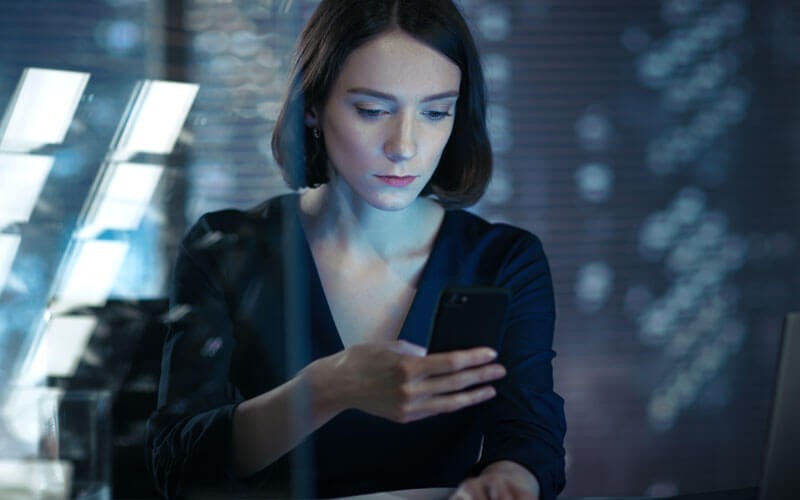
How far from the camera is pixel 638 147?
363 cm

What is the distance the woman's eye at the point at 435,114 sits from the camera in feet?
4.37

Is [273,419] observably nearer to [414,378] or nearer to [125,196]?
[414,378]

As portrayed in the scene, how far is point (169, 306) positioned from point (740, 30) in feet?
10.4

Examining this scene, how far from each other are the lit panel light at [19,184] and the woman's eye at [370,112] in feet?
1.47

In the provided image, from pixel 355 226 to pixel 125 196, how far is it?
0.49m

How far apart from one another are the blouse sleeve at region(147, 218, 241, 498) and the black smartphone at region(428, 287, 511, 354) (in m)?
0.33

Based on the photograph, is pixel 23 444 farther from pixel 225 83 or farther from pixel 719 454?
pixel 719 454

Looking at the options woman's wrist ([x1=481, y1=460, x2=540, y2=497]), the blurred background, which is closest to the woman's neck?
woman's wrist ([x1=481, y1=460, x2=540, y2=497])

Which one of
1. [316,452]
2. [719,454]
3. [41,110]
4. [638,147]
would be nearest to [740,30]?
[638,147]

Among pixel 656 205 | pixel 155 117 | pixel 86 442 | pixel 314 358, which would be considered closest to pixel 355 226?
pixel 314 358

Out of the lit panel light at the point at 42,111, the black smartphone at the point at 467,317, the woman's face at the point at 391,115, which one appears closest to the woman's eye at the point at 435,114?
the woman's face at the point at 391,115

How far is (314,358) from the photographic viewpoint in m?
1.39

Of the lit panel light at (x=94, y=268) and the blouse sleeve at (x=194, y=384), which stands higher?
the lit panel light at (x=94, y=268)

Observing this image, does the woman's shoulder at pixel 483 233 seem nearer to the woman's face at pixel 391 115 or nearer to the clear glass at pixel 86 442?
the woman's face at pixel 391 115
